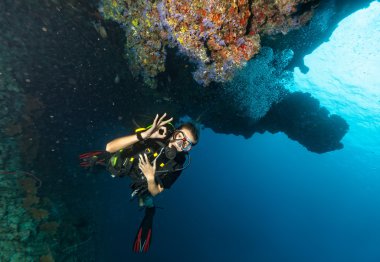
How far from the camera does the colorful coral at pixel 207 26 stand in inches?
200

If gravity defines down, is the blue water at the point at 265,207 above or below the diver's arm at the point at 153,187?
below

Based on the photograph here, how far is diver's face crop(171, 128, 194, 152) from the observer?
3.82 m

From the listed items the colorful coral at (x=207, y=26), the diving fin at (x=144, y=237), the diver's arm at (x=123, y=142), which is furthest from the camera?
the colorful coral at (x=207, y=26)

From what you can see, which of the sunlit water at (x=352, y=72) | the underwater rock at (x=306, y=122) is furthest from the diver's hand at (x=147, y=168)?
the sunlit water at (x=352, y=72)

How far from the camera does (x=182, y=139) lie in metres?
3.82

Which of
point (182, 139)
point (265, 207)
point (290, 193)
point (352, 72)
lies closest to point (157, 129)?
point (182, 139)

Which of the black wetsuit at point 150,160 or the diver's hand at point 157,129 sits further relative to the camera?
the black wetsuit at point 150,160

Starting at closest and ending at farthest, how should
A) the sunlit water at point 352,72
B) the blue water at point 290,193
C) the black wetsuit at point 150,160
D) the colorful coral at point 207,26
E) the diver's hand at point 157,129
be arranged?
the diver's hand at point 157,129, the black wetsuit at point 150,160, the colorful coral at point 207,26, the sunlit water at point 352,72, the blue water at point 290,193

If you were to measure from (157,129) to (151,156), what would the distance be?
669 millimetres

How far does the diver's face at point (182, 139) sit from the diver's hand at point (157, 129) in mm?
185

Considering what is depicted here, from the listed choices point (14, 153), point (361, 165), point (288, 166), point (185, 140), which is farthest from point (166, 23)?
point (288, 166)

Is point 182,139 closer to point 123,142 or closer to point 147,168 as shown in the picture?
point 147,168

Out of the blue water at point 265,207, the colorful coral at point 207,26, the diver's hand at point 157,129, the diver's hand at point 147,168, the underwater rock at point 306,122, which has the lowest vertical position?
the blue water at point 265,207

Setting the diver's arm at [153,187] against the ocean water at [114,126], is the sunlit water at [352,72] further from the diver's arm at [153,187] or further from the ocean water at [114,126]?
the diver's arm at [153,187]
